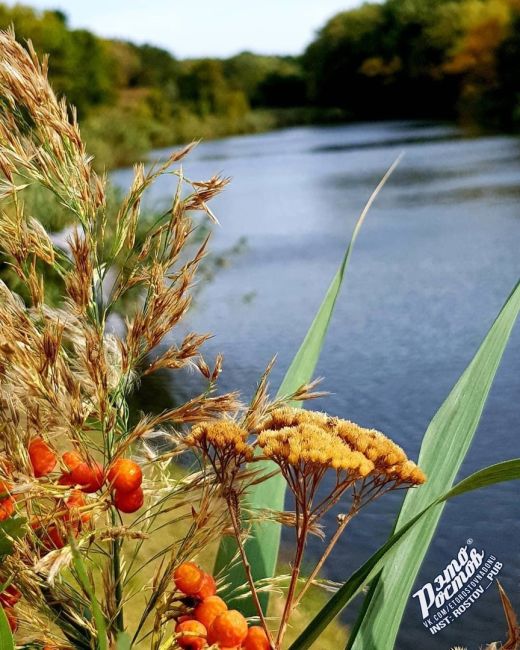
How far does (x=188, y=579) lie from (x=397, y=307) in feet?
11.5

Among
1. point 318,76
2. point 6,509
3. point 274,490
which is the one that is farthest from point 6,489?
point 318,76

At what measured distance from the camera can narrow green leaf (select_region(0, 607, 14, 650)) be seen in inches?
27.2

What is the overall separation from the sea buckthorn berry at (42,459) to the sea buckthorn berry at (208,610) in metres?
0.16

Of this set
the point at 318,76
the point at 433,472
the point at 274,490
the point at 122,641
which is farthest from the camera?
the point at 318,76

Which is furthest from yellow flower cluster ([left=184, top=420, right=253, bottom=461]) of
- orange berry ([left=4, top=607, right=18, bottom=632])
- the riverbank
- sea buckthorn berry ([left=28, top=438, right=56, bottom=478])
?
the riverbank

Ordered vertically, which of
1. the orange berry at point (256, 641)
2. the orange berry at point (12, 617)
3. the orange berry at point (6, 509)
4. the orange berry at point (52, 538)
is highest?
the orange berry at point (6, 509)

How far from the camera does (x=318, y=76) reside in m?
24.7

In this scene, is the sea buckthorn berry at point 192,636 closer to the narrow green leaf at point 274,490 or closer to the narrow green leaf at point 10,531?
the narrow green leaf at point 10,531

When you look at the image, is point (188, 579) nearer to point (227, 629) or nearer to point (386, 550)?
point (227, 629)

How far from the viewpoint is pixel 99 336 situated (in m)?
0.72

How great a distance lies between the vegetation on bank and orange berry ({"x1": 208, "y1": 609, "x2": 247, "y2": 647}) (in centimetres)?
1242

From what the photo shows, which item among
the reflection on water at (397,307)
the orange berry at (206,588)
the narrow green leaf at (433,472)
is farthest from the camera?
the reflection on water at (397,307)

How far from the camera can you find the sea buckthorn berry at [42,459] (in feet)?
2.48

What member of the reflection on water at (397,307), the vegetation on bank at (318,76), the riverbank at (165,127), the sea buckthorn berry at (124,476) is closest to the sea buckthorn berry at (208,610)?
the sea buckthorn berry at (124,476)
